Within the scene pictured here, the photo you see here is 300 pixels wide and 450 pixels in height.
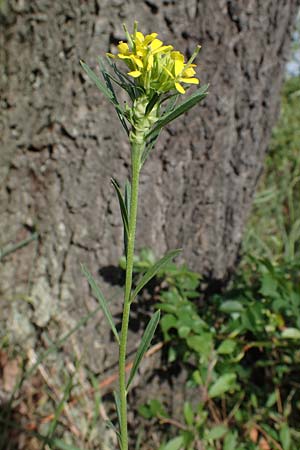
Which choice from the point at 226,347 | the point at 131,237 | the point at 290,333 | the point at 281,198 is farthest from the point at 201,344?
the point at 281,198

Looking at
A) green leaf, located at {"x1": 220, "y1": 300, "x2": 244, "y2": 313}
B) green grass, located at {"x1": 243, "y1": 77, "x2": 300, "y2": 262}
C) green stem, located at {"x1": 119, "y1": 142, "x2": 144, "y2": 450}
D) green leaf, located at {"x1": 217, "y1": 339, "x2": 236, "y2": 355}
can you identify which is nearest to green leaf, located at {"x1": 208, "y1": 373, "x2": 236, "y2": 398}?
green leaf, located at {"x1": 217, "y1": 339, "x2": 236, "y2": 355}

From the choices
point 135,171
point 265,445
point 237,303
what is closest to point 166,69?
point 135,171

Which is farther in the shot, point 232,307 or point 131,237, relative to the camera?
point 232,307

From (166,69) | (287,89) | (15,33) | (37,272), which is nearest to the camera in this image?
(166,69)

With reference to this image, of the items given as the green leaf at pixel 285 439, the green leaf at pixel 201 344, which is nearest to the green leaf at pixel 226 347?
the green leaf at pixel 201 344

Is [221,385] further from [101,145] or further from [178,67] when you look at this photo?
[178,67]

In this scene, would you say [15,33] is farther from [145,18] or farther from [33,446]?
[33,446]

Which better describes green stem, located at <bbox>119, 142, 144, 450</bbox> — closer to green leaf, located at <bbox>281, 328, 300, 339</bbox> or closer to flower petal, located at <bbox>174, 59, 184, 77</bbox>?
flower petal, located at <bbox>174, 59, 184, 77</bbox>
